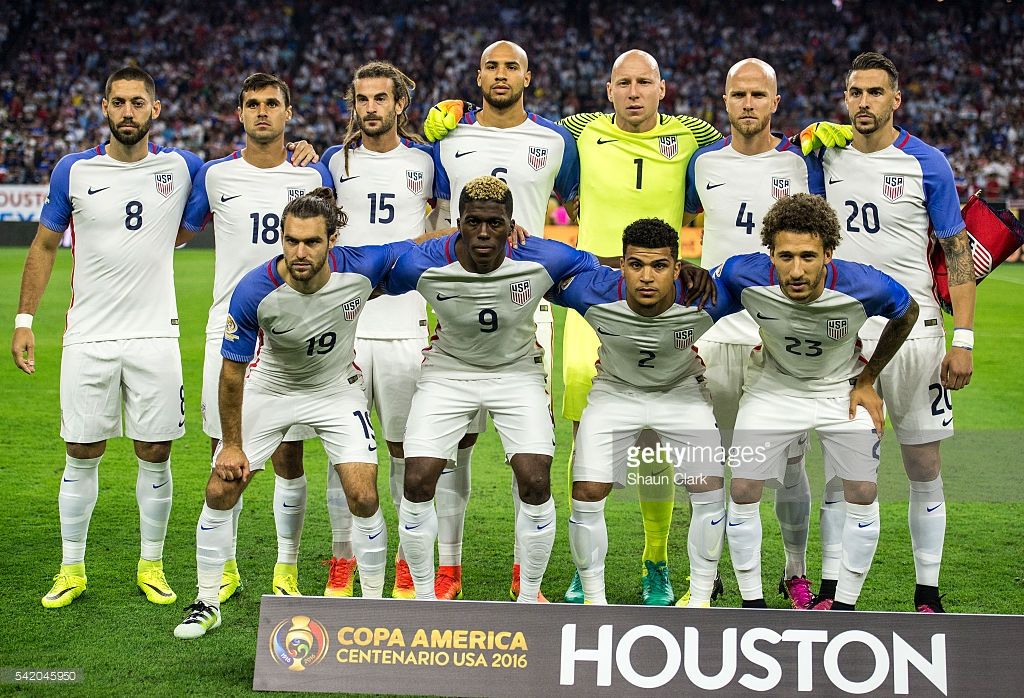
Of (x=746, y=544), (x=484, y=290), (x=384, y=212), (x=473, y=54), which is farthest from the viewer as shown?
(x=473, y=54)

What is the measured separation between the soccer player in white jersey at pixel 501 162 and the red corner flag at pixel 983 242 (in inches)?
69.9

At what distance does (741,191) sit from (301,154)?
2108 millimetres

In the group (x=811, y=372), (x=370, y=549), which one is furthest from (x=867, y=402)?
(x=370, y=549)

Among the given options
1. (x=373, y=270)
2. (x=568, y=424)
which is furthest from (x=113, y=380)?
(x=568, y=424)

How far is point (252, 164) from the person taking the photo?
5.30 metres

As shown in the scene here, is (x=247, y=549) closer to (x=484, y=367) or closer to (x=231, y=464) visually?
(x=231, y=464)

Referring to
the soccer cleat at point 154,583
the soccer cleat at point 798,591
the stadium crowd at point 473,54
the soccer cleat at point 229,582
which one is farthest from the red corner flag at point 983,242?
the stadium crowd at point 473,54

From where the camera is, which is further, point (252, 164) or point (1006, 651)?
point (252, 164)

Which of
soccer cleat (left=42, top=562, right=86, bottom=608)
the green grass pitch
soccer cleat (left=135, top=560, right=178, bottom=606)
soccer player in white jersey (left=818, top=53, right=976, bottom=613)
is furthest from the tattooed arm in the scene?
soccer cleat (left=42, top=562, right=86, bottom=608)

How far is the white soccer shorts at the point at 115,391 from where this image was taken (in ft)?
16.8

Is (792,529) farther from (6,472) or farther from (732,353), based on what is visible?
(6,472)

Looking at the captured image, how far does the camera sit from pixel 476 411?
4.81 meters

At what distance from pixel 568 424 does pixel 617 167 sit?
170 inches

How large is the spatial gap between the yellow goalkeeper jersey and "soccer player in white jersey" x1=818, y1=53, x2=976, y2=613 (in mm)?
720
